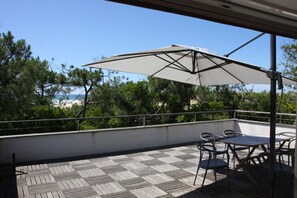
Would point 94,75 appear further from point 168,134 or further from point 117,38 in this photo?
point 168,134

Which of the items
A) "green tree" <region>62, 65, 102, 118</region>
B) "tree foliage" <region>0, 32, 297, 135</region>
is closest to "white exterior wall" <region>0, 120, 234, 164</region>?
"tree foliage" <region>0, 32, 297, 135</region>

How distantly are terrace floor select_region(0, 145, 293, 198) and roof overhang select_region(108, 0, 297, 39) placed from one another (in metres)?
2.89

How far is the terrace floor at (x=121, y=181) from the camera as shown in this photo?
3992 mm

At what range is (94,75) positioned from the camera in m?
10.3

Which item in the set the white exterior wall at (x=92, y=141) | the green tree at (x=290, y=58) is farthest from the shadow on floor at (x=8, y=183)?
the green tree at (x=290, y=58)

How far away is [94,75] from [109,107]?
1.40 metres

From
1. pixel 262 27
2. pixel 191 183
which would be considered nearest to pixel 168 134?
pixel 191 183

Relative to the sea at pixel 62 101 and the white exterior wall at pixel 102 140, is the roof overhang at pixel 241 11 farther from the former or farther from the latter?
the sea at pixel 62 101

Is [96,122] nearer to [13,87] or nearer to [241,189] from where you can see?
[13,87]

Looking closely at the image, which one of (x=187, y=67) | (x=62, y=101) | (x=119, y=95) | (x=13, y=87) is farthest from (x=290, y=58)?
(x=13, y=87)

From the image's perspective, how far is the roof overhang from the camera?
1.28m

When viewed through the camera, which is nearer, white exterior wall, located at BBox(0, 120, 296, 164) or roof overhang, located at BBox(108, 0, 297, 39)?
roof overhang, located at BBox(108, 0, 297, 39)

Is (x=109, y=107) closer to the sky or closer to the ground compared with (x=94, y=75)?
closer to the ground

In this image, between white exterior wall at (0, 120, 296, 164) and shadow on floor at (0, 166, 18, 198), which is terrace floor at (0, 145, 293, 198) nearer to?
shadow on floor at (0, 166, 18, 198)
